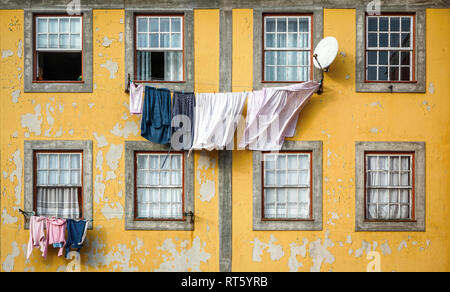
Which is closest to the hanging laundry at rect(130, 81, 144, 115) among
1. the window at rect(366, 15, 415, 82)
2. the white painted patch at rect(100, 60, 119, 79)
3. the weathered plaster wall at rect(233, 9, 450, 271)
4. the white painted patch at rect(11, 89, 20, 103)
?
the white painted patch at rect(100, 60, 119, 79)

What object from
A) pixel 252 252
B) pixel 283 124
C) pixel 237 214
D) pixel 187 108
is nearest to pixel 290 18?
pixel 283 124

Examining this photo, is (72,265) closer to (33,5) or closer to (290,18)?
(33,5)

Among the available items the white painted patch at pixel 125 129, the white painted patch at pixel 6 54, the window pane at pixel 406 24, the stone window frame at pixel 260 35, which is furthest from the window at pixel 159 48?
the window pane at pixel 406 24

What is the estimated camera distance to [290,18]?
8.27 m

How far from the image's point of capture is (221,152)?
8133 mm

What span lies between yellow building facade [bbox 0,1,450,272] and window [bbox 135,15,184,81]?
0.27 metres

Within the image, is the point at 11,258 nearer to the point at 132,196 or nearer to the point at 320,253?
the point at 132,196

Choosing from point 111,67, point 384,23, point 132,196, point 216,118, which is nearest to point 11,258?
point 132,196

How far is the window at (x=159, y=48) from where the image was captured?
8.27 metres

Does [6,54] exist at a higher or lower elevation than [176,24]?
lower

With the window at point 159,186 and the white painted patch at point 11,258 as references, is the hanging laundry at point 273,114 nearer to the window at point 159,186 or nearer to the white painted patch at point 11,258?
the window at point 159,186

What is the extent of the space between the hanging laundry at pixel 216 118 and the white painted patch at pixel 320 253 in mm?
3159

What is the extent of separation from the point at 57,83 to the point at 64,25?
1432 millimetres
